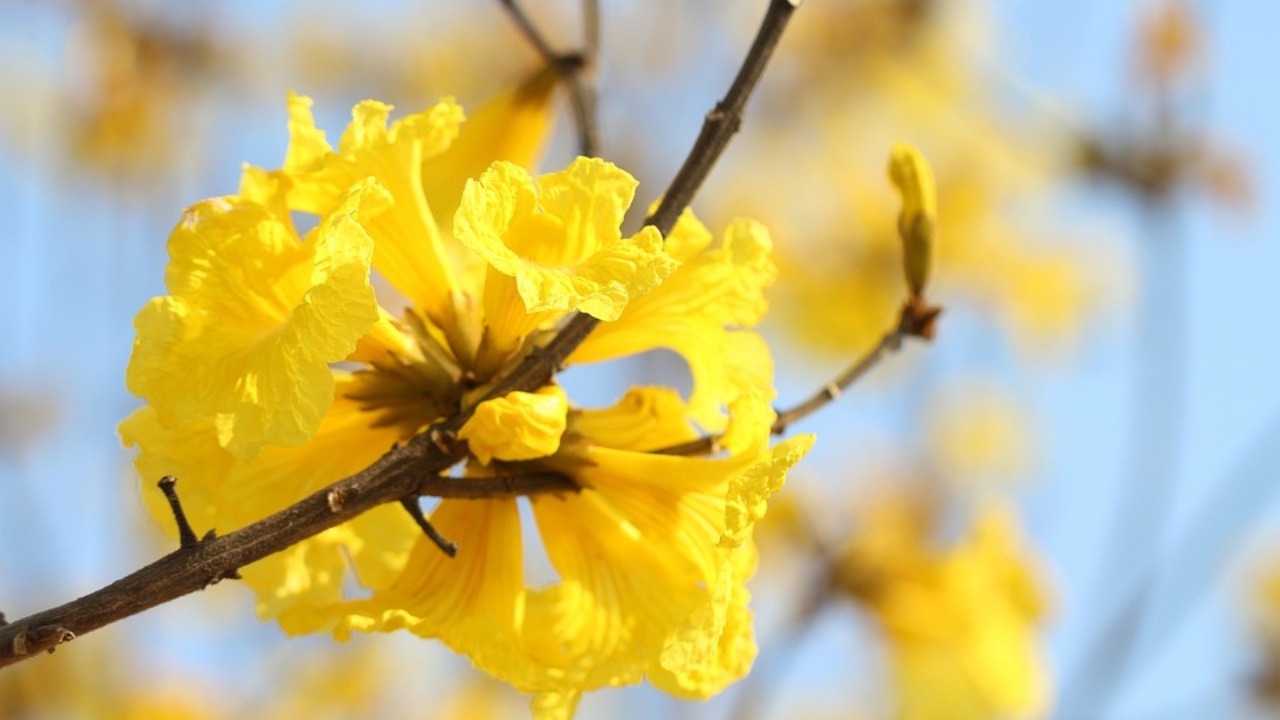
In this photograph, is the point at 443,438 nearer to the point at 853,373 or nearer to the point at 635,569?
the point at 635,569

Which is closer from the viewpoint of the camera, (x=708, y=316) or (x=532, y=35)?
(x=708, y=316)

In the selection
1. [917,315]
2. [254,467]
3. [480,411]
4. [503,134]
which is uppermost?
[503,134]

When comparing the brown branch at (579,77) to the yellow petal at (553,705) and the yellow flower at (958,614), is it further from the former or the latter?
the yellow flower at (958,614)

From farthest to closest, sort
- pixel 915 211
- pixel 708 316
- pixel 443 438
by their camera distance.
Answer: pixel 915 211
pixel 708 316
pixel 443 438

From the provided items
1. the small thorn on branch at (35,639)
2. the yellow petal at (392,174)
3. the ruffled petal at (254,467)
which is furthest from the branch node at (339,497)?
the yellow petal at (392,174)

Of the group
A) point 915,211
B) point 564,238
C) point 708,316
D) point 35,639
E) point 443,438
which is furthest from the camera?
point 915,211

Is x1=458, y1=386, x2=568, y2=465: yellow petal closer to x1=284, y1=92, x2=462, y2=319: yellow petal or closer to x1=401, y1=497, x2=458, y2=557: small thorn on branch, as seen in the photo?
x1=401, y1=497, x2=458, y2=557: small thorn on branch

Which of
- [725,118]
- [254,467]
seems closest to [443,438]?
[254,467]
